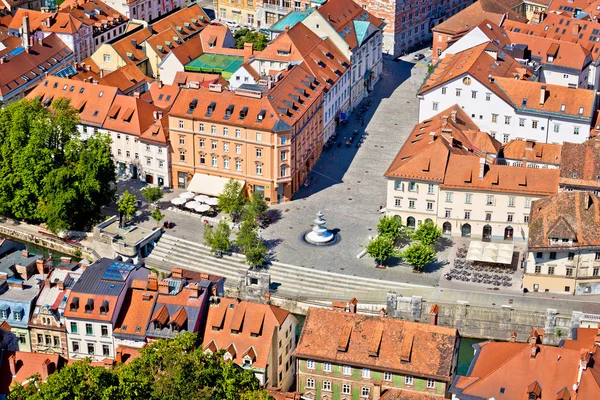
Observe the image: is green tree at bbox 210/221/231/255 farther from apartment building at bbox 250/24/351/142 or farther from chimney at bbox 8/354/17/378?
chimney at bbox 8/354/17/378

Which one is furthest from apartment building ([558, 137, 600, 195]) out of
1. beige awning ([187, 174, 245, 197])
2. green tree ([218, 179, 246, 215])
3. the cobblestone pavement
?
beige awning ([187, 174, 245, 197])

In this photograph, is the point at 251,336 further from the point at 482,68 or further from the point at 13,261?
the point at 482,68

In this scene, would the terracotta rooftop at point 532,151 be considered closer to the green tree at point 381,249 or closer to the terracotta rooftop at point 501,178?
the terracotta rooftop at point 501,178

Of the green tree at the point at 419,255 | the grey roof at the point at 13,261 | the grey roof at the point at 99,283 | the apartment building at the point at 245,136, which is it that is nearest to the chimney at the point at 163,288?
the grey roof at the point at 99,283

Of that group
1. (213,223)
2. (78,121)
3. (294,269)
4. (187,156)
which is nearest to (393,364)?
(294,269)

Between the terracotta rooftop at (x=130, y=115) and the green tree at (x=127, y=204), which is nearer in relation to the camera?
the green tree at (x=127, y=204)

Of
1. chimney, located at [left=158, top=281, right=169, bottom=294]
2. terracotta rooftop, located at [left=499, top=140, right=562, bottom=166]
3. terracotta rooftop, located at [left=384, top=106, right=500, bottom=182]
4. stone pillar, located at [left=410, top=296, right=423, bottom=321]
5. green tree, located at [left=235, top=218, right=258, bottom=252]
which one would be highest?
terracotta rooftop, located at [left=384, top=106, right=500, bottom=182]
